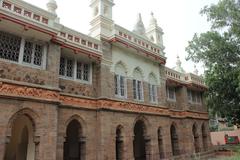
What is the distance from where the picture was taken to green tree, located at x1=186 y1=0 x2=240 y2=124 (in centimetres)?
1775

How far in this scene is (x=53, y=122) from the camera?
1002 cm

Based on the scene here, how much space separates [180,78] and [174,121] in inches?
173

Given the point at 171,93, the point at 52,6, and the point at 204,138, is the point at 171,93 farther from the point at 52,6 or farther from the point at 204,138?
the point at 52,6

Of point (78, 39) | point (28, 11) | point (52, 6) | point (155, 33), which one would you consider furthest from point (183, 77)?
point (28, 11)

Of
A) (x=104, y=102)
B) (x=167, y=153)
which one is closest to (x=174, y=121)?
(x=167, y=153)

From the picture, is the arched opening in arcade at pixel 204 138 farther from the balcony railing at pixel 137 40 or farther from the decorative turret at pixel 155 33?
the decorative turret at pixel 155 33

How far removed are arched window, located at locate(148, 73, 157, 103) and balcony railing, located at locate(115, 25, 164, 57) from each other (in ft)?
6.37

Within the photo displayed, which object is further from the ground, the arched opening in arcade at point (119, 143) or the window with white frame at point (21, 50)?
the window with white frame at point (21, 50)

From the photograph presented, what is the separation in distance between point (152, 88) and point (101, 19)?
6.36 m

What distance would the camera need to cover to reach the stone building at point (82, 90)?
9.53 m

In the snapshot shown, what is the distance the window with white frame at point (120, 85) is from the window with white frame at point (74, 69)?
199cm

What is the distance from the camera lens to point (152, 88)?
667 inches

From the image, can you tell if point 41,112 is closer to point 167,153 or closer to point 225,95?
point 167,153

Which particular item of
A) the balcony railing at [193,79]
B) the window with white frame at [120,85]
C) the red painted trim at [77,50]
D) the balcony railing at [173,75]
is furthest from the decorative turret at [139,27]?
the red painted trim at [77,50]
